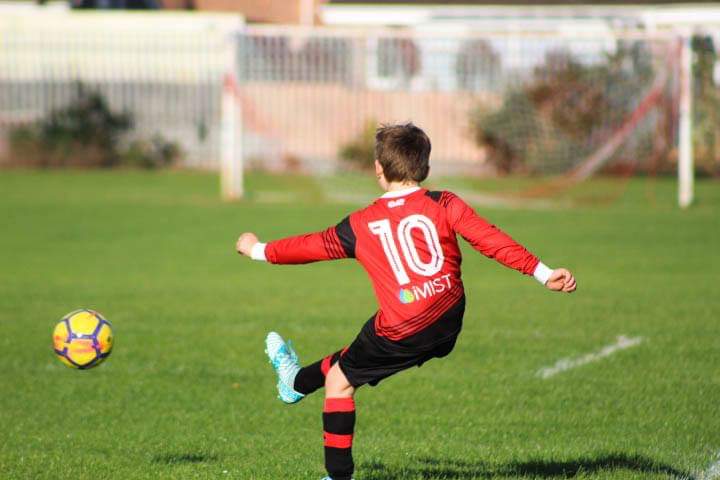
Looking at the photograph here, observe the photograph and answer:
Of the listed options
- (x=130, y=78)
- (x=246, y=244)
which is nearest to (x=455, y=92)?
(x=130, y=78)

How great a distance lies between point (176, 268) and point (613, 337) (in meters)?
6.50

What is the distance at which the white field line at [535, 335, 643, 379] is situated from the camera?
8798mm

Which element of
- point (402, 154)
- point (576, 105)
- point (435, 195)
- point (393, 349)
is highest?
point (402, 154)

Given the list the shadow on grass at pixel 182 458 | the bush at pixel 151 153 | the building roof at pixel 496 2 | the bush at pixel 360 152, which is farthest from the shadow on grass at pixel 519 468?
the building roof at pixel 496 2

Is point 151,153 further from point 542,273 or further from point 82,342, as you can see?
point 542,273

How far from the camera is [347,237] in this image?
544cm

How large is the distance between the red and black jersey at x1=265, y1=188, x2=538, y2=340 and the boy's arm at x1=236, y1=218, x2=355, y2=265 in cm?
6

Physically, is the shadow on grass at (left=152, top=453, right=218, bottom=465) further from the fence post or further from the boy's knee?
the fence post

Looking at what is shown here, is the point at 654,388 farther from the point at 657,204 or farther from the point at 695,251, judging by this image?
the point at 657,204

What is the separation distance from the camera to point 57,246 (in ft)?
55.5

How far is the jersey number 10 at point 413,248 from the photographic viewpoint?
5316 millimetres

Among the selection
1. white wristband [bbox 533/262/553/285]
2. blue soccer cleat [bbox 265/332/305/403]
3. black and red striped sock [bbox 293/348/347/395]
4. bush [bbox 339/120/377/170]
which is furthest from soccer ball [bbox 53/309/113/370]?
bush [bbox 339/120/377/170]

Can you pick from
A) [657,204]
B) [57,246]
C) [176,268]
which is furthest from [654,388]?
[657,204]

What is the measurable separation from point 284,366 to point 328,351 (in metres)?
3.54
